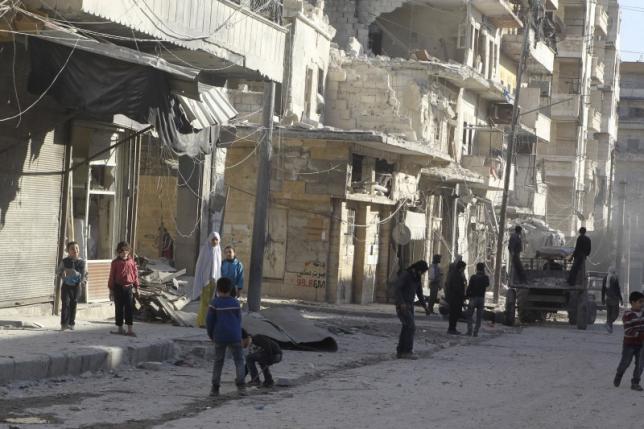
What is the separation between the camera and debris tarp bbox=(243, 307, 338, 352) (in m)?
19.7

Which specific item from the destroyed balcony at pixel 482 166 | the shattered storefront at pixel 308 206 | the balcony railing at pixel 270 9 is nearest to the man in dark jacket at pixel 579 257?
the shattered storefront at pixel 308 206

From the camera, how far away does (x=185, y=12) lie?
68.6 feet

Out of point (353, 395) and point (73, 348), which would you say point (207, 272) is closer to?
point (73, 348)

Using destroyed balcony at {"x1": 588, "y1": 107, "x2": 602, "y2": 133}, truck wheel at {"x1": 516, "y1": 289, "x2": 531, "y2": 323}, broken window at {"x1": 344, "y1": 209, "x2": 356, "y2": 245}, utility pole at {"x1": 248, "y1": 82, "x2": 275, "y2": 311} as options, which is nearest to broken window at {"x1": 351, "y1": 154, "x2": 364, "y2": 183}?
broken window at {"x1": 344, "y1": 209, "x2": 356, "y2": 245}

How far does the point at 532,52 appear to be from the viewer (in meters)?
59.8

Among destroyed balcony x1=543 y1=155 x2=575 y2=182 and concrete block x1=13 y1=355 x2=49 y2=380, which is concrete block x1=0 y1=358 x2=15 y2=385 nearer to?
concrete block x1=13 y1=355 x2=49 y2=380

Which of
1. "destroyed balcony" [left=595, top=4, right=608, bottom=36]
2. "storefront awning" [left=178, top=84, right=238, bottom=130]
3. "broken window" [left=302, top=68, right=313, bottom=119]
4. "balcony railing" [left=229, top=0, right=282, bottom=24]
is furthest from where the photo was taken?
"destroyed balcony" [left=595, top=4, right=608, bottom=36]

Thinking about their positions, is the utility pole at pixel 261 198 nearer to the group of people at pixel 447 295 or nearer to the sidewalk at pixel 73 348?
the group of people at pixel 447 295

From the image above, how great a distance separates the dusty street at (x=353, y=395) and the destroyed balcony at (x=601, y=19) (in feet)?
200

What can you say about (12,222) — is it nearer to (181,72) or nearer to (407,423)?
(181,72)

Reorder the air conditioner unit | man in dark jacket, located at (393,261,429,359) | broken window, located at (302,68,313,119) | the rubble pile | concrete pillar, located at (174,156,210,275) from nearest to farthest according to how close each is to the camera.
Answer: man in dark jacket, located at (393,261,429,359) → the rubble pile → concrete pillar, located at (174,156,210,275) → broken window, located at (302,68,313,119) → the air conditioner unit

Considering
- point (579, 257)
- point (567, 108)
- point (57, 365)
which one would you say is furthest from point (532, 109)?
point (57, 365)

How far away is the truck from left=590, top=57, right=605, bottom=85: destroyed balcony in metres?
46.4

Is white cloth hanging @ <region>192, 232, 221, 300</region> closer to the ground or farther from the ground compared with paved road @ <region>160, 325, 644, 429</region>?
farther from the ground
